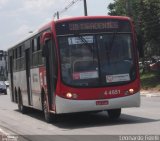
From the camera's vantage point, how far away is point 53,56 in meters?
16.8

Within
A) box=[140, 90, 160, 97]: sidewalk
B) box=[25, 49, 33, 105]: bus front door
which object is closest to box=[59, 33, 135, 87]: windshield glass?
box=[25, 49, 33, 105]: bus front door

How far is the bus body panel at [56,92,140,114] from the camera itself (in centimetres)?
1627

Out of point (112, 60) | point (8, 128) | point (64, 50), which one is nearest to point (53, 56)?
point (64, 50)

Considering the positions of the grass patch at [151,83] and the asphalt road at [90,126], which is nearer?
the asphalt road at [90,126]

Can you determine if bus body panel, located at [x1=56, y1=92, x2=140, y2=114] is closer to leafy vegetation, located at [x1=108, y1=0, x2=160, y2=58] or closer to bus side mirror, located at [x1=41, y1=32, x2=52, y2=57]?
bus side mirror, located at [x1=41, y1=32, x2=52, y2=57]

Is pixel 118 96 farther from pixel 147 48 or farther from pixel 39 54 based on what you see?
pixel 147 48

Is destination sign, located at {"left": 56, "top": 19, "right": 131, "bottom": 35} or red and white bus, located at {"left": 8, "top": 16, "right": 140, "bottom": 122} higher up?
destination sign, located at {"left": 56, "top": 19, "right": 131, "bottom": 35}

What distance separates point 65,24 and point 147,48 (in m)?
30.1

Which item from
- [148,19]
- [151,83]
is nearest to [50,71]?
[151,83]

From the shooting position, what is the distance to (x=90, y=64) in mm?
16594

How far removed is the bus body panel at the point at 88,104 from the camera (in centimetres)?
1627

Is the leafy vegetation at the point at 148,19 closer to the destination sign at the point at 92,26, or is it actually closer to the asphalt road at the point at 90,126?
the asphalt road at the point at 90,126

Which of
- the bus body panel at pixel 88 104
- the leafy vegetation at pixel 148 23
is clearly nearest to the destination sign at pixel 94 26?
the bus body panel at pixel 88 104

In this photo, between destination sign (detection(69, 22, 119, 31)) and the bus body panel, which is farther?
destination sign (detection(69, 22, 119, 31))
